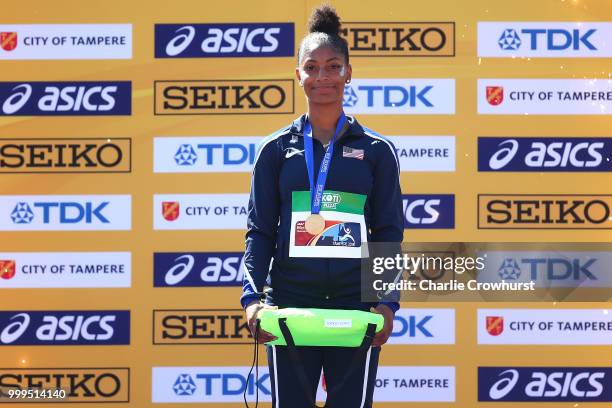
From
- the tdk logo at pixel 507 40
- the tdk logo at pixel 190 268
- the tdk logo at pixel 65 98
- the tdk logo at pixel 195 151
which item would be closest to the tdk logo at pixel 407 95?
the tdk logo at pixel 507 40

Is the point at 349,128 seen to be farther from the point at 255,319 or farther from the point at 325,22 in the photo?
the point at 255,319

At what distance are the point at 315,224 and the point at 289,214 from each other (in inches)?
3.8

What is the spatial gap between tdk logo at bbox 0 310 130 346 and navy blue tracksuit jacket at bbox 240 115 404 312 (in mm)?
1782

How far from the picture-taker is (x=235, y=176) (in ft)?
13.9

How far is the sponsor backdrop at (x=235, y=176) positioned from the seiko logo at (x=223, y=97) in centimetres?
1

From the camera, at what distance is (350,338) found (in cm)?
250

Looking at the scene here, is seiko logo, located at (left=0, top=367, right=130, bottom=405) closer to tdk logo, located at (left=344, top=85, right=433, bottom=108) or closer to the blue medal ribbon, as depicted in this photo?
tdk logo, located at (left=344, top=85, right=433, bottom=108)

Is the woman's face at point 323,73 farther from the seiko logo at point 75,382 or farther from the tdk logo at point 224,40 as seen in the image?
the seiko logo at point 75,382

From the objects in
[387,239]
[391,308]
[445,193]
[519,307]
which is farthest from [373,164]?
[519,307]

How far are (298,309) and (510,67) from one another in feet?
7.34

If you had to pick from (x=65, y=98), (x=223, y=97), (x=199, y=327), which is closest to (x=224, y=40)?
(x=223, y=97)

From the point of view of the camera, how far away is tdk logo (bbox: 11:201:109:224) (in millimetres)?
4219

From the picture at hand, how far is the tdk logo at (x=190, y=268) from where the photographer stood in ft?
13.8

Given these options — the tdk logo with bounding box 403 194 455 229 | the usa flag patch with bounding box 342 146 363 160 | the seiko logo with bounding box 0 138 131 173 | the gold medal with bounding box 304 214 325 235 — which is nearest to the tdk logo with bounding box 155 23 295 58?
the seiko logo with bounding box 0 138 131 173
